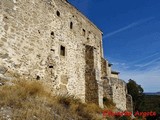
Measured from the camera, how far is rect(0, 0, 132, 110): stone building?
10.8m

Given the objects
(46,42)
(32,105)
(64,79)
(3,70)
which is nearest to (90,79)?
(64,79)

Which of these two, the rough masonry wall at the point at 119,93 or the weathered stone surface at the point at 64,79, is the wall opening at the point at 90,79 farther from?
the rough masonry wall at the point at 119,93

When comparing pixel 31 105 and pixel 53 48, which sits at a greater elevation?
pixel 53 48

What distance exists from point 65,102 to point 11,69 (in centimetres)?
310

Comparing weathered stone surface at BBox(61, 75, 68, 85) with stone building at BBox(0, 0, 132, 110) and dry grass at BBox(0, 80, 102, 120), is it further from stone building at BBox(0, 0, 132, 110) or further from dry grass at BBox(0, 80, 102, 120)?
dry grass at BBox(0, 80, 102, 120)

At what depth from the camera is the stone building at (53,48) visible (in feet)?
35.5

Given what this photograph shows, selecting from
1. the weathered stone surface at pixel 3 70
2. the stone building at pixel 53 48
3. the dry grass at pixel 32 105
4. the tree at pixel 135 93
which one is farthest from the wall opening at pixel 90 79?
the tree at pixel 135 93

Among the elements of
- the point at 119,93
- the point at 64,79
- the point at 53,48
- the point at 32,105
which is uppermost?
the point at 53,48

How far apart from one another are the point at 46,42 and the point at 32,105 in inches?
221

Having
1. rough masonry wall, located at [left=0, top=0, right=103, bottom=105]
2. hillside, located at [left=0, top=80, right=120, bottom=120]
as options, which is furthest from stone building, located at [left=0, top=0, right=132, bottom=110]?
hillside, located at [left=0, top=80, right=120, bottom=120]

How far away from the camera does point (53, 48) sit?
1370cm

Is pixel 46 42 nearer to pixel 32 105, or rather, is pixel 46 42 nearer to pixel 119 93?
pixel 32 105

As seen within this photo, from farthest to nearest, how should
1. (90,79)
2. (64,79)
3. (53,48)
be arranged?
1. (90,79)
2. (64,79)
3. (53,48)

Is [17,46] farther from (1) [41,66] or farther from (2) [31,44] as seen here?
(1) [41,66]
